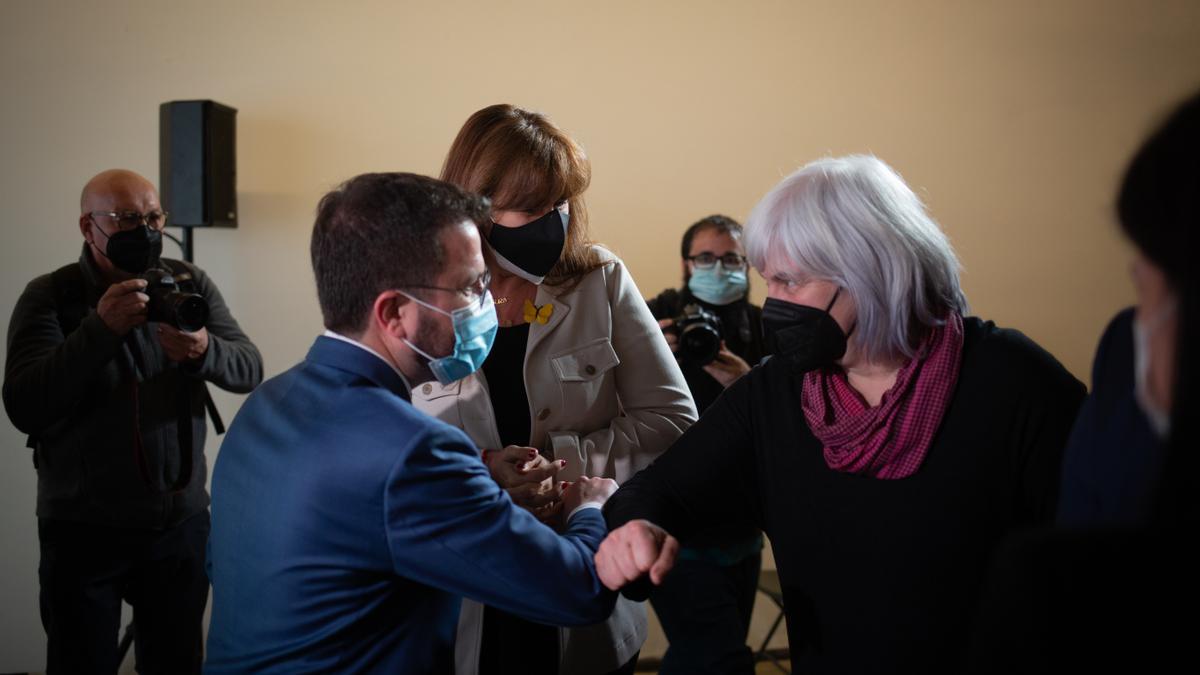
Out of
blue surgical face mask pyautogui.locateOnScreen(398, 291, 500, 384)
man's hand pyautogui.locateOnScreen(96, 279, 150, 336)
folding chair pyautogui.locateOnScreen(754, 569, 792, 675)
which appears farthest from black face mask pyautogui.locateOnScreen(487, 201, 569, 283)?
folding chair pyautogui.locateOnScreen(754, 569, 792, 675)

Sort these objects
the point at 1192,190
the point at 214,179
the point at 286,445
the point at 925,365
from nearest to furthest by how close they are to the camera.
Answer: the point at 1192,190 → the point at 286,445 → the point at 925,365 → the point at 214,179

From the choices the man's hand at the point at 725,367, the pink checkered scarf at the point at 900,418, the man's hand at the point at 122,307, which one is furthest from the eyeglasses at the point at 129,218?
the pink checkered scarf at the point at 900,418

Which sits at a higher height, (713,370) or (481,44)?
(481,44)

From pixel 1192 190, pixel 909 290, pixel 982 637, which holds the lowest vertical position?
pixel 982 637

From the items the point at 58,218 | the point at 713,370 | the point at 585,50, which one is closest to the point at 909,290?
the point at 713,370

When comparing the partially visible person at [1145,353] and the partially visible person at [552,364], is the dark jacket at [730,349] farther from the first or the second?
the partially visible person at [1145,353]

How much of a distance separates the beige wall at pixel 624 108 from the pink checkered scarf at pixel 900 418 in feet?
8.39

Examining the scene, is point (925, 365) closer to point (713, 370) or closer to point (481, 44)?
point (713, 370)

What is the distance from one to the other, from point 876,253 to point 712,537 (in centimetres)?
138

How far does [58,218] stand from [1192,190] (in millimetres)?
4107

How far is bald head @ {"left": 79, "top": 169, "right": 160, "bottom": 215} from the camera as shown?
2623mm

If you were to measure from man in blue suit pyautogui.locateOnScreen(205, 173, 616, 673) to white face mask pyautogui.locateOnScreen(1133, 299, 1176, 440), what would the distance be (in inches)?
32.4

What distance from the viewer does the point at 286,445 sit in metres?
1.30

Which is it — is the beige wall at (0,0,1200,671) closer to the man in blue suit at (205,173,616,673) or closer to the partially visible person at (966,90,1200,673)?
the man in blue suit at (205,173,616,673)
